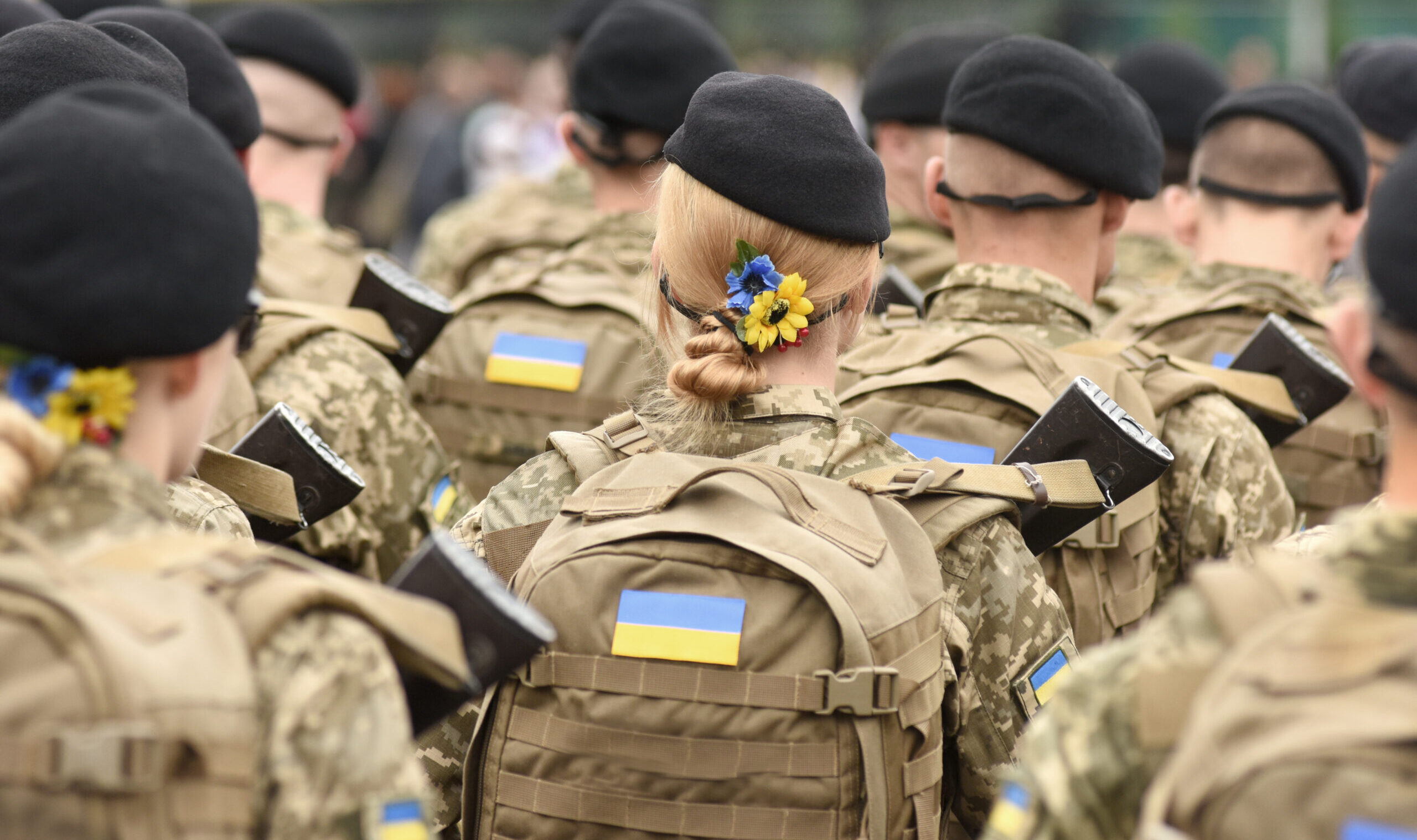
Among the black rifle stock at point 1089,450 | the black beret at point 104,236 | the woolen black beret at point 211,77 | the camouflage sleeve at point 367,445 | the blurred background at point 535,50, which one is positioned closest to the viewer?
the black beret at point 104,236

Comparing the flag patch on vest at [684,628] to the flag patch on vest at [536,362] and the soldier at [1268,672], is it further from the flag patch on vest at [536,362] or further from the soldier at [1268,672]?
the flag patch on vest at [536,362]

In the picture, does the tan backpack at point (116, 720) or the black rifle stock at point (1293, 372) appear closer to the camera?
the tan backpack at point (116, 720)

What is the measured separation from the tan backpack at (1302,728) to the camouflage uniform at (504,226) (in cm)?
392

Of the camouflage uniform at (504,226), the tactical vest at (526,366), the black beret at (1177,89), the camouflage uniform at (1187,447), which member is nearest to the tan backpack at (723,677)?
the camouflage uniform at (1187,447)

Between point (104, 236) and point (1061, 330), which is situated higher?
point (104, 236)

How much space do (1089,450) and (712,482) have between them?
88cm

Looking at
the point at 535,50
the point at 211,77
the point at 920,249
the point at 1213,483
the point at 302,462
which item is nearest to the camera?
the point at 302,462

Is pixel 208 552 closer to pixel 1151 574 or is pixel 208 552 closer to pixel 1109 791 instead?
pixel 1109 791

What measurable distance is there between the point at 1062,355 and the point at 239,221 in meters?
1.95

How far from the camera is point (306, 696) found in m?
1.63

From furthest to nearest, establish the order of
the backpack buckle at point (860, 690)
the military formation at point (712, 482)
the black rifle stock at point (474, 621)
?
1. the backpack buckle at point (860, 690)
2. the black rifle stock at point (474, 621)
3. the military formation at point (712, 482)

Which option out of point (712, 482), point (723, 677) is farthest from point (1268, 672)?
point (712, 482)

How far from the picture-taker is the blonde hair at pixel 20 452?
165 cm

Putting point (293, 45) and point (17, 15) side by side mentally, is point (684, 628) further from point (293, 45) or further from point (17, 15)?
point (293, 45)
